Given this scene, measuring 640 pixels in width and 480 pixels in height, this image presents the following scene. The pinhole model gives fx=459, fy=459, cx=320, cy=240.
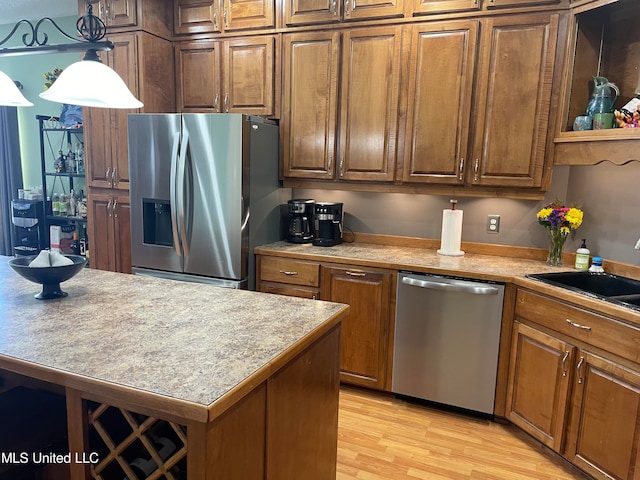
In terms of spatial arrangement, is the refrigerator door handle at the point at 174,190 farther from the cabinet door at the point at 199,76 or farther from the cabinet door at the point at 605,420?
the cabinet door at the point at 605,420

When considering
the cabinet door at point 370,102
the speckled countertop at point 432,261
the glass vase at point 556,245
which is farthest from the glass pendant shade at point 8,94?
the glass vase at point 556,245

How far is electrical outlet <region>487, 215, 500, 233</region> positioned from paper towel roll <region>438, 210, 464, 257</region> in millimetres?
237

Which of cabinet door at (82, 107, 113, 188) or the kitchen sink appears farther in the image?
cabinet door at (82, 107, 113, 188)

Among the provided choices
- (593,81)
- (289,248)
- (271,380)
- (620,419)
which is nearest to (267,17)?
(289,248)

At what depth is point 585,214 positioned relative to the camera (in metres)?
2.77

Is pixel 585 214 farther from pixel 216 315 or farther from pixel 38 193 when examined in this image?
pixel 38 193

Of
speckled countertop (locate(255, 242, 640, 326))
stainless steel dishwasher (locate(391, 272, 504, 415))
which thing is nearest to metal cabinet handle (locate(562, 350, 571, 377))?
speckled countertop (locate(255, 242, 640, 326))

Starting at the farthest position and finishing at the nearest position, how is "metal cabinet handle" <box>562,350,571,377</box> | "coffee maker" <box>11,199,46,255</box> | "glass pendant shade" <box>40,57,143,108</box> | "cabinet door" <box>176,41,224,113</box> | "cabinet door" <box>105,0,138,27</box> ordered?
"coffee maker" <box>11,199,46,255</box> < "cabinet door" <box>176,41,224,113</box> < "cabinet door" <box>105,0,138,27</box> < "metal cabinet handle" <box>562,350,571,377</box> < "glass pendant shade" <box>40,57,143,108</box>

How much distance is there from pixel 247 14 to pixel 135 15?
801mm

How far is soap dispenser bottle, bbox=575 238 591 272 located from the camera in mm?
2615

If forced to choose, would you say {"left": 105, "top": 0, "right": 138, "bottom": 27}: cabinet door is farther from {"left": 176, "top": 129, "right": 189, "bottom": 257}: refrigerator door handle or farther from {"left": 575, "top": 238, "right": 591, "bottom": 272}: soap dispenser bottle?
{"left": 575, "top": 238, "right": 591, "bottom": 272}: soap dispenser bottle

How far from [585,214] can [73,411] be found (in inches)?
110

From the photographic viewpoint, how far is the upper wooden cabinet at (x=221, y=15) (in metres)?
3.18

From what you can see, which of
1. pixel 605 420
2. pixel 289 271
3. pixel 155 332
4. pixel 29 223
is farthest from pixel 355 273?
pixel 29 223
